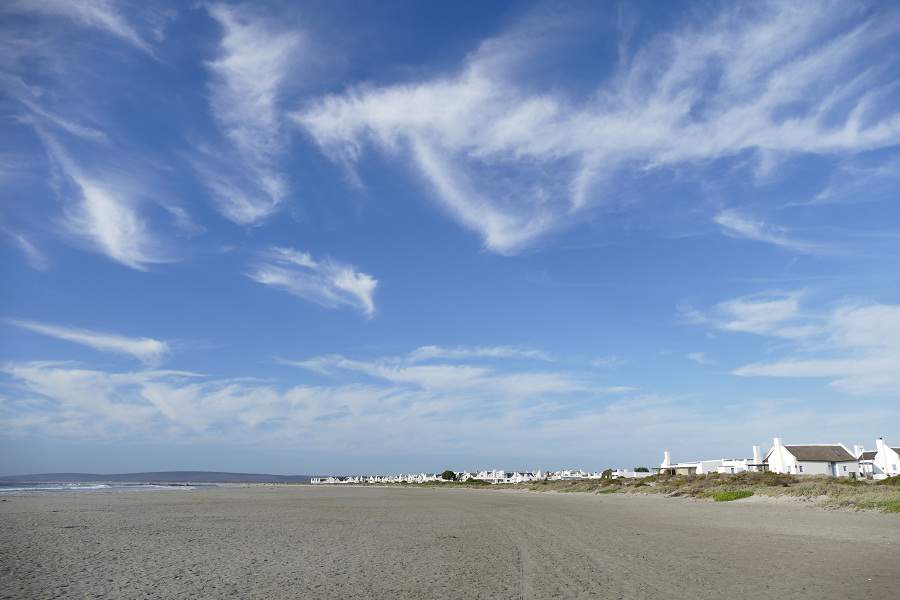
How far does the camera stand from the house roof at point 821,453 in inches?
2499

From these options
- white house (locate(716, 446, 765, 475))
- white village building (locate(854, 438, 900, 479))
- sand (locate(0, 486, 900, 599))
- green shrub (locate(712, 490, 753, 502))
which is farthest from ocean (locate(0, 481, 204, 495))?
white village building (locate(854, 438, 900, 479))

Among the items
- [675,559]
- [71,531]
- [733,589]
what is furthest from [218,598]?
[71,531]

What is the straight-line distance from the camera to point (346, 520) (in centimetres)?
2312

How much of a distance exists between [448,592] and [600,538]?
8.56m

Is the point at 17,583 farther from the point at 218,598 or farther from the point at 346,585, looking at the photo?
the point at 346,585

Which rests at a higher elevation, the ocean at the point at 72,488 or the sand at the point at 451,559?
the sand at the point at 451,559

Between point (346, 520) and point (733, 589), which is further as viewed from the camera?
point (346, 520)

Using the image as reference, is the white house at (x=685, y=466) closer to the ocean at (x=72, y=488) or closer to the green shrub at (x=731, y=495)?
the green shrub at (x=731, y=495)

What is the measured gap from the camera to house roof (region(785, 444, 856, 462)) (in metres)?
63.5

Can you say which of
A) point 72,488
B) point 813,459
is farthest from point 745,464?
point 72,488

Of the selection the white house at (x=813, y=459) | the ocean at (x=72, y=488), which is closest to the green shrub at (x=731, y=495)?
the white house at (x=813, y=459)

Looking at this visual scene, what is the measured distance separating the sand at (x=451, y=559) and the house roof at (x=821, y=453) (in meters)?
50.2

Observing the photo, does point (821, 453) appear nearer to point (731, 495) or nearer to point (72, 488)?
point (731, 495)

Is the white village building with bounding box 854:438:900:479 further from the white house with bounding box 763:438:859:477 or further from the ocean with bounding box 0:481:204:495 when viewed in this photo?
the ocean with bounding box 0:481:204:495
